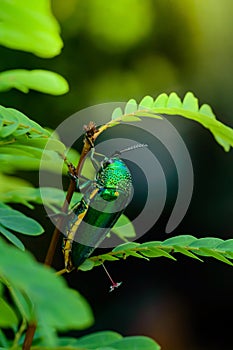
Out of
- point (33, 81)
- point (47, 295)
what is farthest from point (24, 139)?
point (47, 295)

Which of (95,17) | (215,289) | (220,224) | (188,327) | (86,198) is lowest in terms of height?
(188,327)

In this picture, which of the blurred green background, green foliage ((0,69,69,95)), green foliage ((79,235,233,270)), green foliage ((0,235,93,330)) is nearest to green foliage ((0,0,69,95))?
green foliage ((0,69,69,95))

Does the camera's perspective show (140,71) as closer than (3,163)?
No

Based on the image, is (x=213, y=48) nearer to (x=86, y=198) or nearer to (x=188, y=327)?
(x=188, y=327)

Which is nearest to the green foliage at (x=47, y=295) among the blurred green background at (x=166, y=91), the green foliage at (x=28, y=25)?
the green foliage at (x=28, y=25)

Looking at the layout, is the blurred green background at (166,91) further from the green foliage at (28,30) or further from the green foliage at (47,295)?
the green foliage at (47,295)

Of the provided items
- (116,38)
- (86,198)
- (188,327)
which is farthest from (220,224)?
(86,198)

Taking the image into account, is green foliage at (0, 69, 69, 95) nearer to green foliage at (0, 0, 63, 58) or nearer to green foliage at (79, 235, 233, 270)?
green foliage at (0, 0, 63, 58)

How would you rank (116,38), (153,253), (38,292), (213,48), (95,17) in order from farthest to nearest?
(213,48) → (116,38) → (95,17) → (153,253) → (38,292)
